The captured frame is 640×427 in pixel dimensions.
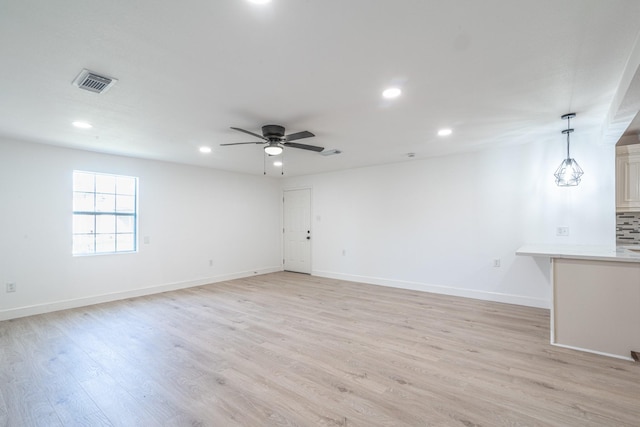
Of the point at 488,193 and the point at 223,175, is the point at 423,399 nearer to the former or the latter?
the point at 488,193

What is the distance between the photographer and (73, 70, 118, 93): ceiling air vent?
2287 millimetres

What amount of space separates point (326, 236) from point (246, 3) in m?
5.63

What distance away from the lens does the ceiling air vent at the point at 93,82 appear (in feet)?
7.50

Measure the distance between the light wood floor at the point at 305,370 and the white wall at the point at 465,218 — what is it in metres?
0.72

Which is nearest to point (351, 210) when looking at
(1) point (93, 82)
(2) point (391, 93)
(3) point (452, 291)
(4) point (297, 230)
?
(4) point (297, 230)

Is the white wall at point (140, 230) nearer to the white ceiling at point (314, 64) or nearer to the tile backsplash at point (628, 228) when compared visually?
the white ceiling at point (314, 64)

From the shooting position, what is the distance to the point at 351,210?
648 cm

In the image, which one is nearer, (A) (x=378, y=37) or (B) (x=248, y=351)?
(A) (x=378, y=37)

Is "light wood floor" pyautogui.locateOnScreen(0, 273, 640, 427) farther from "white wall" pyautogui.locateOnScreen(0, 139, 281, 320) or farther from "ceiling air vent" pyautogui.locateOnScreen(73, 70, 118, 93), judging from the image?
"ceiling air vent" pyautogui.locateOnScreen(73, 70, 118, 93)

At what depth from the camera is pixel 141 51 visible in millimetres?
1982

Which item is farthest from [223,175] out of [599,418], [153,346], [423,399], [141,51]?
[599,418]

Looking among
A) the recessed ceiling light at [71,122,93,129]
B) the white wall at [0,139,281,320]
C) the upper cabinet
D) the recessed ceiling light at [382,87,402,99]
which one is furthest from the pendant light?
the white wall at [0,139,281,320]

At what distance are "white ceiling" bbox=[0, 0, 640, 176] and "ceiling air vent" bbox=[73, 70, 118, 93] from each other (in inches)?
2.4

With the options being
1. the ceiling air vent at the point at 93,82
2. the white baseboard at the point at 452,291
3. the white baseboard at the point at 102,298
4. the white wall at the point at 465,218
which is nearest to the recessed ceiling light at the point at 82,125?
the ceiling air vent at the point at 93,82
